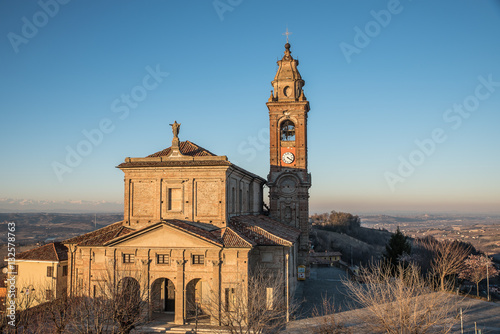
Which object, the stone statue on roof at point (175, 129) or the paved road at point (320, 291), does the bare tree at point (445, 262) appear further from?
the stone statue on roof at point (175, 129)

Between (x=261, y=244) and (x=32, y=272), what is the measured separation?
18.9m

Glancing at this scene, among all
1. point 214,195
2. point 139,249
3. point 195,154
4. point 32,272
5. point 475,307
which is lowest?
point 475,307

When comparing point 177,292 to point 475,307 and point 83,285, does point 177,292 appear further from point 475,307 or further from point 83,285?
point 475,307

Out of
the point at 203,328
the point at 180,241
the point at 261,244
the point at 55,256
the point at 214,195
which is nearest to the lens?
the point at 203,328

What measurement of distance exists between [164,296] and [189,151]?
34.8 ft

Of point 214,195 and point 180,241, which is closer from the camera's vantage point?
point 180,241

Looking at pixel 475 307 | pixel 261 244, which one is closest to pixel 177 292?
pixel 261 244

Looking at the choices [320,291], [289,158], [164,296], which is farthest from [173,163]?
[320,291]

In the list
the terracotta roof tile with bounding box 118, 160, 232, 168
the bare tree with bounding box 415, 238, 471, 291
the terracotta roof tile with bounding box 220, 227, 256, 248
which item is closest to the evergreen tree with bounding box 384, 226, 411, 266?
the bare tree with bounding box 415, 238, 471, 291

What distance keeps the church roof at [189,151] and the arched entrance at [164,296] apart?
9187 mm

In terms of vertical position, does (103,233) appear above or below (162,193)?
below

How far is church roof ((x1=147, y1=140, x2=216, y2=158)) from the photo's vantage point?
29112mm

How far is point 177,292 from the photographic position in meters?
23.5

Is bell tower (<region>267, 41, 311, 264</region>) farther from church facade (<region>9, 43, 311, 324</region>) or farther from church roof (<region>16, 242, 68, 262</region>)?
church roof (<region>16, 242, 68, 262</region>)
